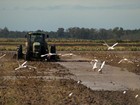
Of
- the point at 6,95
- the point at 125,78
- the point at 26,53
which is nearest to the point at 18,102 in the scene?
the point at 6,95

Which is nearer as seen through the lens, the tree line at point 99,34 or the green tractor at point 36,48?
the green tractor at point 36,48

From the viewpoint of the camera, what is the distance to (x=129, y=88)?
16859mm

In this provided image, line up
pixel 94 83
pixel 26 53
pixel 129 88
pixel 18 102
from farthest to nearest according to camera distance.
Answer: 1. pixel 26 53
2. pixel 94 83
3. pixel 129 88
4. pixel 18 102

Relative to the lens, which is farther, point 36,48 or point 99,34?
point 99,34

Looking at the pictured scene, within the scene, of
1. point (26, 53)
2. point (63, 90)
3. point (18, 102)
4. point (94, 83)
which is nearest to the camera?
point (18, 102)

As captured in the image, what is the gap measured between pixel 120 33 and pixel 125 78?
361 ft

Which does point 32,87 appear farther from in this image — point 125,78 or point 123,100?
point 125,78

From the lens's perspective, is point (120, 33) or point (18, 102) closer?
point (18, 102)

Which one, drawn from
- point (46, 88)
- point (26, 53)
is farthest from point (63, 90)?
point (26, 53)

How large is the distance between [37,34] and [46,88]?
62.9ft

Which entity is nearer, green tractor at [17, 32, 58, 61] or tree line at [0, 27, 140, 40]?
green tractor at [17, 32, 58, 61]

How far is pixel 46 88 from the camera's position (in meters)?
16.2

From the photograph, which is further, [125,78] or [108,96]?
[125,78]

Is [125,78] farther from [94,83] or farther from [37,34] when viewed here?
[37,34]
